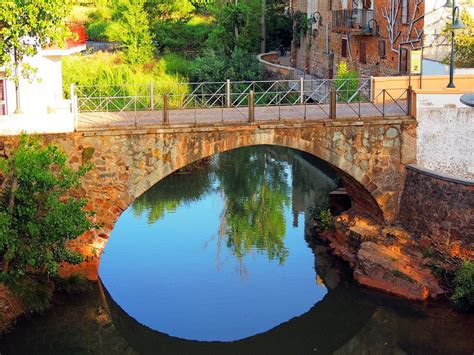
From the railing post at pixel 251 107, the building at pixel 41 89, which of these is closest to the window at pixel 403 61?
the railing post at pixel 251 107

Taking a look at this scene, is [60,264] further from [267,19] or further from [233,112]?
[267,19]

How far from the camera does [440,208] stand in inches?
915

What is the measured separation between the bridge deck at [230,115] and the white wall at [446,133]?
2.46 feet

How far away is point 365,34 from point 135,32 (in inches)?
613

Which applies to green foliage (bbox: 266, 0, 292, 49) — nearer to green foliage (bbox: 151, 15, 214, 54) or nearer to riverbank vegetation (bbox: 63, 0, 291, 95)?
riverbank vegetation (bbox: 63, 0, 291, 95)

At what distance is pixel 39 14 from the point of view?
21312mm

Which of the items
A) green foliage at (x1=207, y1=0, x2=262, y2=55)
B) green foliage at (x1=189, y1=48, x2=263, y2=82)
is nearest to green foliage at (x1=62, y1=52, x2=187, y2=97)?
green foliage at (x1=189, y1=48, x2=263, y2=82)

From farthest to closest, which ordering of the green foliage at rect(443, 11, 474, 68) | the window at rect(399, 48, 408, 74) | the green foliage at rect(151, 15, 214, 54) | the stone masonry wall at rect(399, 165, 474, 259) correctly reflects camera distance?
the green foliage at rect(151, 15, 214, 54) < the window at rect(399, 48, 408, 74) < the green foliage at rect(443, 11, 474, 68) < the stone masonry wall at rect(399, 165, 474, 259)

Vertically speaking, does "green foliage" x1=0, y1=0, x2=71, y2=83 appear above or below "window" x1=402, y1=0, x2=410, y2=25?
below

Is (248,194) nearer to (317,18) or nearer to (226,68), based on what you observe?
(226,68)

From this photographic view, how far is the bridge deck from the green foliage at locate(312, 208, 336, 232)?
134 inches

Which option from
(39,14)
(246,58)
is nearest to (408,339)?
(39,14)

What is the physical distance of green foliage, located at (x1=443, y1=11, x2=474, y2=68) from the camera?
1164 inches

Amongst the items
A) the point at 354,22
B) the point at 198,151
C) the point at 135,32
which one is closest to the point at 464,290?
the point at 198,151
